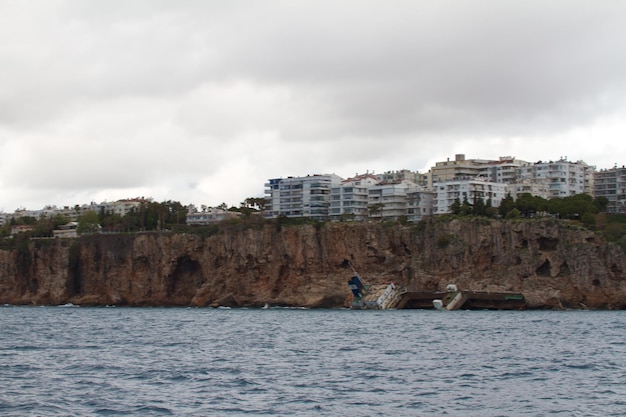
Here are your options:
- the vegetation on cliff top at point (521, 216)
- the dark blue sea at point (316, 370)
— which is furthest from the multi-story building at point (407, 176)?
the dark blue sea at point (316, 370)

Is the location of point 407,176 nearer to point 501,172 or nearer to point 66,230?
point 501,172

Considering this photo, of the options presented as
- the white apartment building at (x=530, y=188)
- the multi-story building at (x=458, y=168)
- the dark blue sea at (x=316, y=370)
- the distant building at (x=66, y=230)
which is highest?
the multi-story building at (x=458, y=168)

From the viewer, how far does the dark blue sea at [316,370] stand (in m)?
32.9

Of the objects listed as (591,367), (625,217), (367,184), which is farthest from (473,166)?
(591,367)

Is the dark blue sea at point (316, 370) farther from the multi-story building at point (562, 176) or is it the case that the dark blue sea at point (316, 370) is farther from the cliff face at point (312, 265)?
the multi-story building at point (562, 176)

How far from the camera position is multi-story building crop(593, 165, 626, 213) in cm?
17212

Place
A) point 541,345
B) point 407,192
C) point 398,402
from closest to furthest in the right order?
point 398,402 < point 541,345 < point 407,192

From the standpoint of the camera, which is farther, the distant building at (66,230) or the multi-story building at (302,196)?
the distant building at (66,230)

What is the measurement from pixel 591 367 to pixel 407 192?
112m

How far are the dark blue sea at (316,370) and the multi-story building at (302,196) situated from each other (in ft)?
295

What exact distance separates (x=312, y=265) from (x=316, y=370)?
72876 millimetres

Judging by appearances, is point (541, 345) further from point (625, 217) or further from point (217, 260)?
point (625, 217)

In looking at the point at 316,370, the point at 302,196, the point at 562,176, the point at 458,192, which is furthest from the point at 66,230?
the point at 316,370

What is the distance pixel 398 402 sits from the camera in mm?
33656
